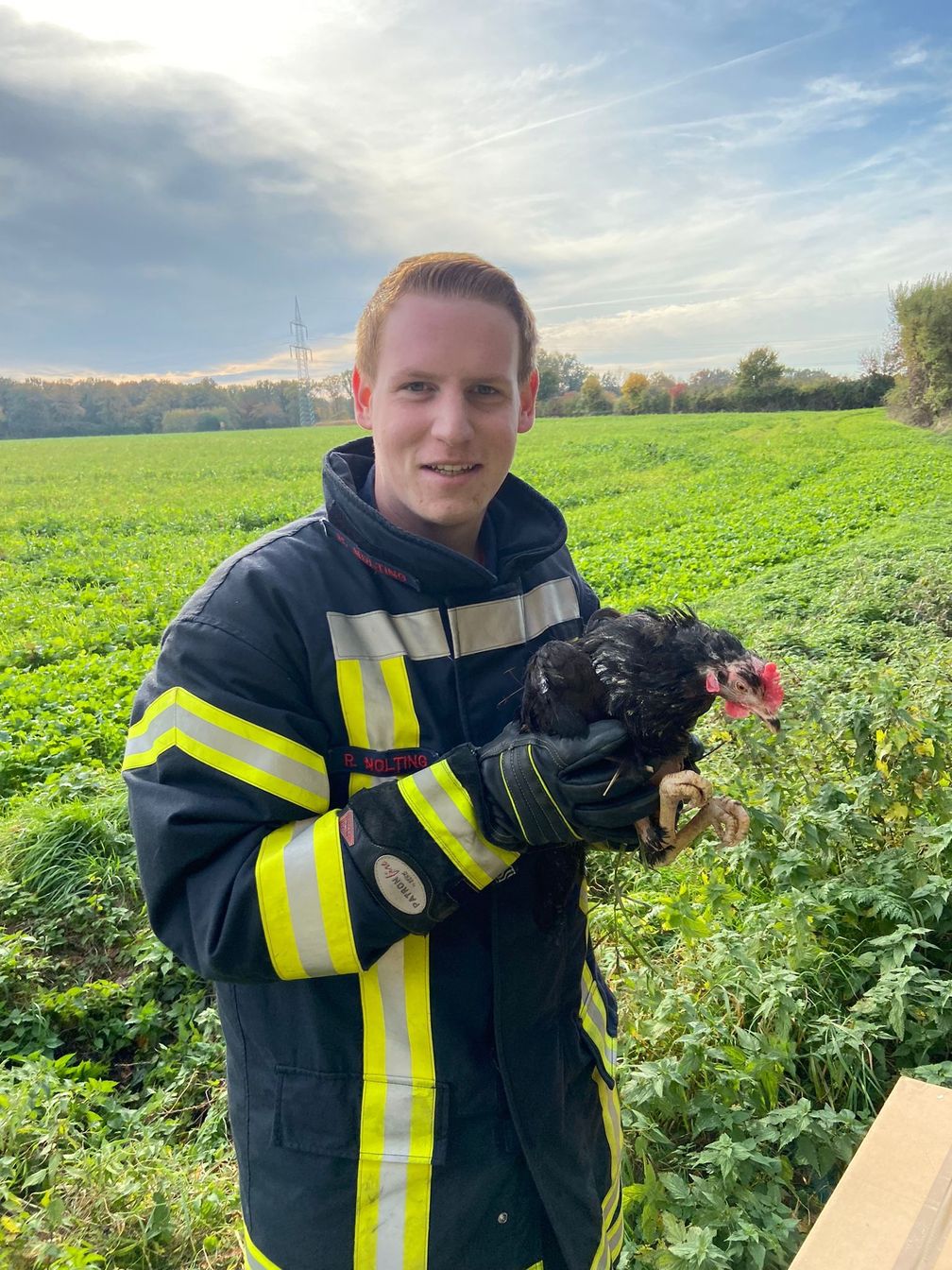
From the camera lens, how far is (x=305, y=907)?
1.29m

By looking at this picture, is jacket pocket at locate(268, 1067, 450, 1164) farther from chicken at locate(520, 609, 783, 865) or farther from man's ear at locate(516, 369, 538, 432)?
man's ear at locate(516, 369, 538, 432)

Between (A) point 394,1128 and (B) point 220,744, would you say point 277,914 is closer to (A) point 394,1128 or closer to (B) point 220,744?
(B) point 220,744

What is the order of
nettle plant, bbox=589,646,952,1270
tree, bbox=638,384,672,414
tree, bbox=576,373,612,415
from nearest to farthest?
nettle plant, bbox=589,646,952,1270 < tree, bbox=576,373,612,415 < tree, bbox=638,384,672,414

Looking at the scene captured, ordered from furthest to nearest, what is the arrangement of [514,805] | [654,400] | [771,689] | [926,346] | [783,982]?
[654,400] → [926,346] → [783,982] → [771,689] → [514,805]

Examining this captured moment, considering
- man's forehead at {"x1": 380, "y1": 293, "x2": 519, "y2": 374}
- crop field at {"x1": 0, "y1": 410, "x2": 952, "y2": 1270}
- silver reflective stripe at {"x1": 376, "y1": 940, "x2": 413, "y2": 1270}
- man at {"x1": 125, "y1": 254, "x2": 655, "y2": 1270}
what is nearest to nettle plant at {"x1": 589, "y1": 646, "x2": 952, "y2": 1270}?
crop field at {"x1": 0, "y1": 410, "x2": 952, "y2": 1270}

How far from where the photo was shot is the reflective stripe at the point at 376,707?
1.48 meters

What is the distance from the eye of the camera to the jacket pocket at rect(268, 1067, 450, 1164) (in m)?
1.38

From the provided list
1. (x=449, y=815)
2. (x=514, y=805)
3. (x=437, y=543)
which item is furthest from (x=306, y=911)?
(x=437, y=543)

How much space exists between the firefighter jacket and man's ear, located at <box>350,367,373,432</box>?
0.25 metres

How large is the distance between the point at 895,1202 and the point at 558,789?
106 cm

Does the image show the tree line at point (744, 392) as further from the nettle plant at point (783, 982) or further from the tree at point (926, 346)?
the nettle plant at point (783, 982)

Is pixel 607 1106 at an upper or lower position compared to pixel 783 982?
upper

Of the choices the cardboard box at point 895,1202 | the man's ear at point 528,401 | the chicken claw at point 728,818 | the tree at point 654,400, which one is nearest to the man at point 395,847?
the man's ear at point 528,401

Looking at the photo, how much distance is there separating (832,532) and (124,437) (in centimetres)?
4788
